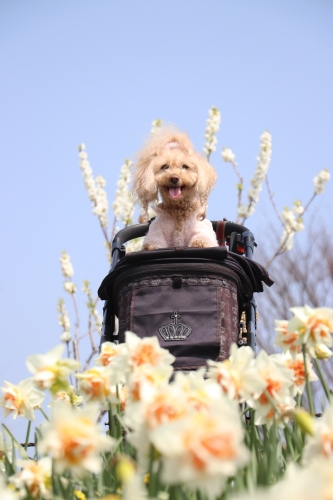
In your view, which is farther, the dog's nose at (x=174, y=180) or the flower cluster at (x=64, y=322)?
→ the flower cluster at (x=64, y=322)

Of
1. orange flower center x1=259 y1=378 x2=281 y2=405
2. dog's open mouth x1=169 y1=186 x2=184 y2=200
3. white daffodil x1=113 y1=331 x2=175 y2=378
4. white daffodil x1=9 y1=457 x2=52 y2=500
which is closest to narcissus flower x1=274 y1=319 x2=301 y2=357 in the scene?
orange flower center x1=259 y1=378 x2=281 y2=405

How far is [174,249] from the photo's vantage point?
9.59 feet

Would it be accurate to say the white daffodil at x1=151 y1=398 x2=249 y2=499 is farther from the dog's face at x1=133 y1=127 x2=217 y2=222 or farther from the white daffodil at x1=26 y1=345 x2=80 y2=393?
the dog's face at x1=133 y1=127 x2=217 y2=222

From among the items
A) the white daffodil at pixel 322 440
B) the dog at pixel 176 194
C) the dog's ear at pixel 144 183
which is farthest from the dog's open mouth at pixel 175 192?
the white daffodil at pixel 322 440

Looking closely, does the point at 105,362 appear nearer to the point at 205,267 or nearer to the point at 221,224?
the point at 205,267

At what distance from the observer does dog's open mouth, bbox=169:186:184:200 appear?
3.32 m

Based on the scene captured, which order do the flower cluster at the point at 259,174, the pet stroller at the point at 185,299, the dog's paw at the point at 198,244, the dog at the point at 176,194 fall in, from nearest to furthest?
1. the pet stroller at the point at 185,299
2. the dog's paw at the point at 198,244
3. the dog at the point at 176,194
4. the flower cluster at the point at 259,174

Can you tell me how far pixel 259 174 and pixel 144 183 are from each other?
4552 millimetres

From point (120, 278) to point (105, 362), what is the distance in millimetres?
1551

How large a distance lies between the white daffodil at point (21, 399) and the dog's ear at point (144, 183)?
1933mm

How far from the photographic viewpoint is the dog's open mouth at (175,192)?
3.32 metres

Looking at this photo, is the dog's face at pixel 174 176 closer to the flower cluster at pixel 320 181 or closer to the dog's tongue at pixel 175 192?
the dog's tongue at pixel 175 192

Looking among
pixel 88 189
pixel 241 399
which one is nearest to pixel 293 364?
pixel 241 399

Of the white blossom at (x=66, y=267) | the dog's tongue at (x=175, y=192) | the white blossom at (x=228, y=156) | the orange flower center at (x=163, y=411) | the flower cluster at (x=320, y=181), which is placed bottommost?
the orange flower center at (x=163, y=411)
